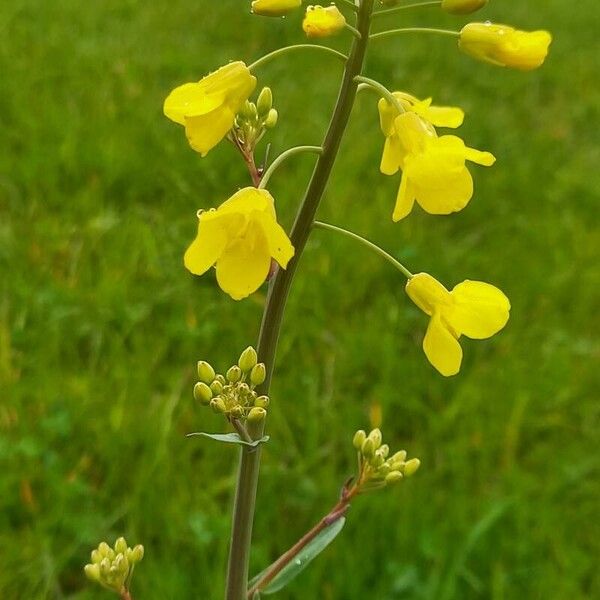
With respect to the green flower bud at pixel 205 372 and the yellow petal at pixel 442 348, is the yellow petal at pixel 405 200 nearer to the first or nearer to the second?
the yellow petal at pixel 442 348

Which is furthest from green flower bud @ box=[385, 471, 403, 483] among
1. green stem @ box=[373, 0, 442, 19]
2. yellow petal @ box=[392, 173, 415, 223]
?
green stem @ box=[373, 0, 442, 19]

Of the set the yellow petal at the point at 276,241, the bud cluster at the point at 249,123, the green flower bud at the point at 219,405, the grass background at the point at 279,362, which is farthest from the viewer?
the grass background at the point at 279,362

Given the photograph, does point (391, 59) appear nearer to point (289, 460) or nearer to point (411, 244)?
point (411, 244)

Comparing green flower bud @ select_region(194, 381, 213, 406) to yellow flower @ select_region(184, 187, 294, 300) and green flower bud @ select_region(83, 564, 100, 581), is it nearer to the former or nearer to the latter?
yellow flower @ select_region(184, 187, 294, 300)

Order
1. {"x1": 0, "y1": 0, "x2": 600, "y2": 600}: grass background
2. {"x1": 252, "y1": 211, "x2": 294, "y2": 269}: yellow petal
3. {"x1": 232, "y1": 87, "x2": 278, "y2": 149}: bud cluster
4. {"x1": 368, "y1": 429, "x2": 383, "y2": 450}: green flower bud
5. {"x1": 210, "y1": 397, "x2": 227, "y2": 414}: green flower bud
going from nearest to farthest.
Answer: {"x1": 252, "y1": 211, "x2": 294, "y2": 269}: yellow petal → {"x1": 210, "y1": 397, "x2": 227, "y2": 414}: green flower bud → {"x1": 232, "y1": 87, "x2": 278, "y2": 149}: bud cluster → {"x1": 368, "y1": 429, "x2": 383, "y2": 450}: green flower bud → {"x1": 0, "y1": 0, "x2": 600, "y2": 600}: grass background

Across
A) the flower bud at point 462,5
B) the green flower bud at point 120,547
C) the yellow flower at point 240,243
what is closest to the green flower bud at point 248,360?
the yellow flower at point 240,243

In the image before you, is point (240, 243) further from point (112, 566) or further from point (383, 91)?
point (112, 566)
